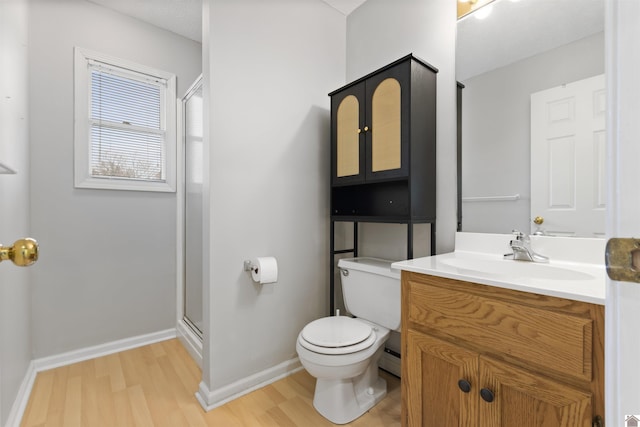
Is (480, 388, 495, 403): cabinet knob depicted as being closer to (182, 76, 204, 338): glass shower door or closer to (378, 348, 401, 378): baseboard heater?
(378, 348, 401, 378): baseboard heater

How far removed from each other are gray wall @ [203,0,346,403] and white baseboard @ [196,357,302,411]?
0.03m

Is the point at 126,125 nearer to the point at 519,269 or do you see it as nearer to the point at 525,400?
the point at 519,269

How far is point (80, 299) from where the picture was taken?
2023 millimetres

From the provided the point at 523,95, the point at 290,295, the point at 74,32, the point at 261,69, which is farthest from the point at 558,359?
the point at 74,32

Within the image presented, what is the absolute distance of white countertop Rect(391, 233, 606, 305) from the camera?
2.63ft

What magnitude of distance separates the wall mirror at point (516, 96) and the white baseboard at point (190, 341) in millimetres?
1871

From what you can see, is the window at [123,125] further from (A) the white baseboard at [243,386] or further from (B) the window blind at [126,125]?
(A) the white baseboard at [243,386]

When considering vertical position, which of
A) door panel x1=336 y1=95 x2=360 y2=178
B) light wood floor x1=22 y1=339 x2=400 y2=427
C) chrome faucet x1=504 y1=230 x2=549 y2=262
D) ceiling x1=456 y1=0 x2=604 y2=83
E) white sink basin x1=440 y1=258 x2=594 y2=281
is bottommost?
light wood floor x1=22 y1=339 x2=400 y2=427

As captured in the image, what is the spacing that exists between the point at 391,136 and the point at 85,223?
7.10 feet

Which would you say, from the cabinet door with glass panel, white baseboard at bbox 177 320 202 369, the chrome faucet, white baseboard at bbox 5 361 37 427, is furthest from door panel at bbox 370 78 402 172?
white baseboard at bbox 5 361 37 427

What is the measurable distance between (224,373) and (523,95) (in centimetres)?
208

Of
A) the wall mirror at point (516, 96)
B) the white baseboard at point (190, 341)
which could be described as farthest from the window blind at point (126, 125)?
the wall mirror at point (516, 96)

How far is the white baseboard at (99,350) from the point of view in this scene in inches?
74.5

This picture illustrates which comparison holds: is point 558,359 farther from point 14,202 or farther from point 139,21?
point 139,21
